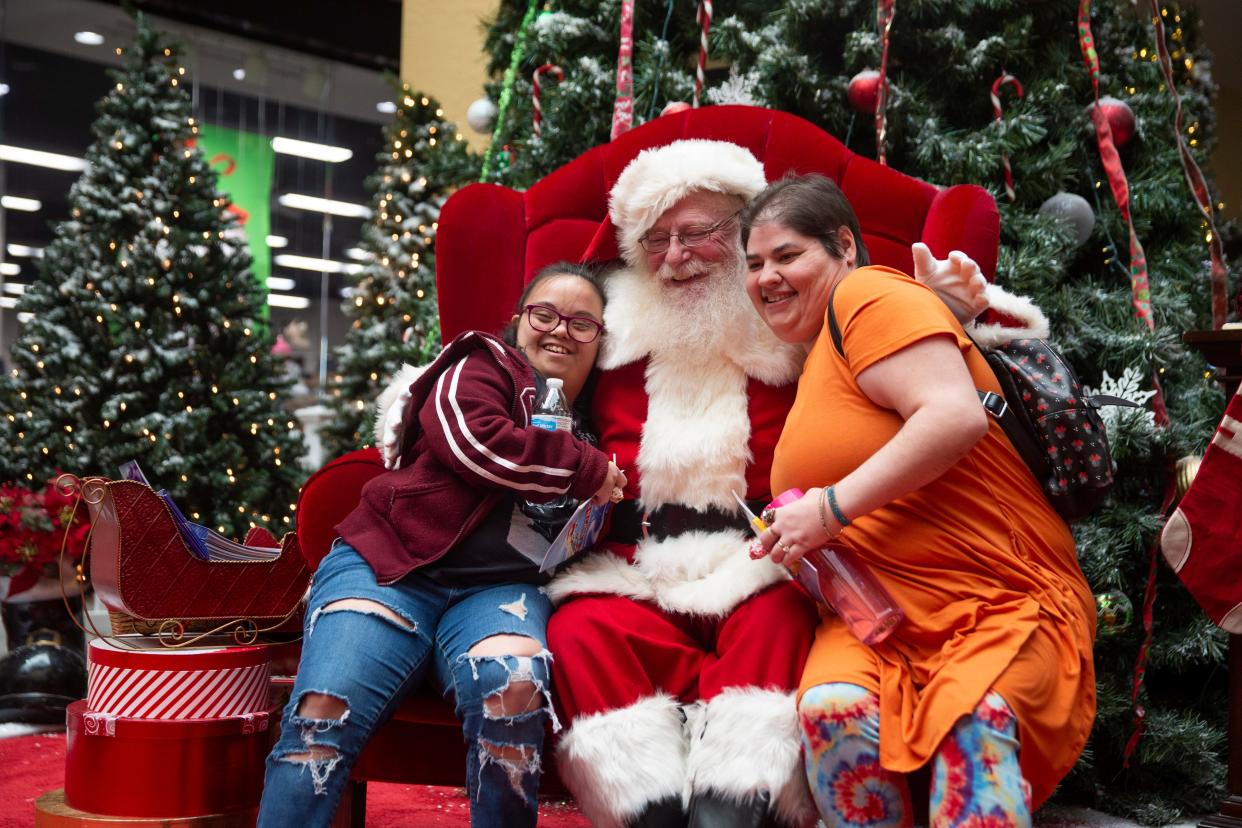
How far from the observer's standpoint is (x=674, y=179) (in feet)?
8.38

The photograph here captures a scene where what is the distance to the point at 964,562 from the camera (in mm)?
1906

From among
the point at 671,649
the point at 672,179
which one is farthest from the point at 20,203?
the point at 671,649

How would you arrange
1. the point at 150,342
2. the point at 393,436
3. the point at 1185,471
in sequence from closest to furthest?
the point at 393,436
the point at 1185,471
the point at 150,342

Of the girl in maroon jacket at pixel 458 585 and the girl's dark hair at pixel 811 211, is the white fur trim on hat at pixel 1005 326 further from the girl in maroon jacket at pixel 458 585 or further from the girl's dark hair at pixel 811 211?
the girl in maroon jacket at pixel 458 585

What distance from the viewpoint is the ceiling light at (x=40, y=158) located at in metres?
10.7

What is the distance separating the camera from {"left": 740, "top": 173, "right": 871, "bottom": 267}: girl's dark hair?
2160 mm

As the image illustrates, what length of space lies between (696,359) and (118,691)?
1.52 metres

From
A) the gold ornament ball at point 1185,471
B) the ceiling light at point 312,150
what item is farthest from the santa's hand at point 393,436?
the ceiling light at point 312,150

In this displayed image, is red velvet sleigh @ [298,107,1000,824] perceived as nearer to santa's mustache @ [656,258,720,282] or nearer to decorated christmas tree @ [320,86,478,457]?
santa's mustache @ [656,258,720,282]

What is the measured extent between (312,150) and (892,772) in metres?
12.0

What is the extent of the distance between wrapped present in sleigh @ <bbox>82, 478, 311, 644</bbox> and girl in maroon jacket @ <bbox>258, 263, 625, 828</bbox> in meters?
0.43

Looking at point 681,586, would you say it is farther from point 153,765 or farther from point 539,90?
point 539,90

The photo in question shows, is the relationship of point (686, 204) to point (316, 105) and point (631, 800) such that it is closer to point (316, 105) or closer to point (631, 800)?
point (631, 800)

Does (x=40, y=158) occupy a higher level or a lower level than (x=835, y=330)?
higher
